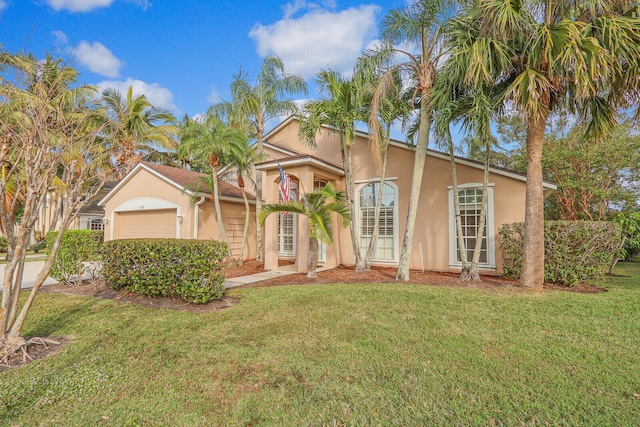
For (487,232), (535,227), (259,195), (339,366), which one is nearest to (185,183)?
(259,195)

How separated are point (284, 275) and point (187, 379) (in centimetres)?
671

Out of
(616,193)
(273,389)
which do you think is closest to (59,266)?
(273,389)

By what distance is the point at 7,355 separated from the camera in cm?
405

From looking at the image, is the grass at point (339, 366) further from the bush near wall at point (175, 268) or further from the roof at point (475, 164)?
the roof at point (475, 164)

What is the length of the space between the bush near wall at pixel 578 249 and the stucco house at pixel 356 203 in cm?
166

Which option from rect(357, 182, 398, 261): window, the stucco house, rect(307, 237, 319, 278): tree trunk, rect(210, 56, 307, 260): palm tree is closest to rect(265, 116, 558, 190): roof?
the stucco house

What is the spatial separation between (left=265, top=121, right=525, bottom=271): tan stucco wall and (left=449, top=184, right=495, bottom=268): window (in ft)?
0.46

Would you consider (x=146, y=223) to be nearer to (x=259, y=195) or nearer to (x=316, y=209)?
(x=259, y=195)

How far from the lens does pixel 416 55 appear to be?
29.9 ft

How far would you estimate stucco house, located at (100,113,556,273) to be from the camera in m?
10.4

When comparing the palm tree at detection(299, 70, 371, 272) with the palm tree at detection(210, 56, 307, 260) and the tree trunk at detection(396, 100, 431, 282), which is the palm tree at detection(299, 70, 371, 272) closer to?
the tree trunk at detection(396, 100, 431, 282)

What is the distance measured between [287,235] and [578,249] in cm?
1022

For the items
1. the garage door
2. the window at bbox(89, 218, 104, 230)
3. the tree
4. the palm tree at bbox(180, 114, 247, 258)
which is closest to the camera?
the tree

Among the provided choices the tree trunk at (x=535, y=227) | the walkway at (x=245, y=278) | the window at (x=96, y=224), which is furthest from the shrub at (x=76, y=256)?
the window at (x=96, y=224)
